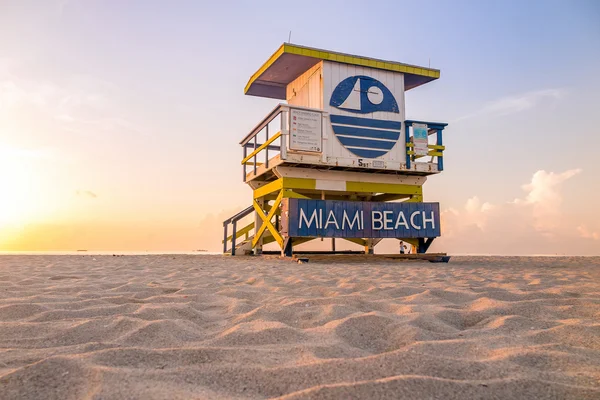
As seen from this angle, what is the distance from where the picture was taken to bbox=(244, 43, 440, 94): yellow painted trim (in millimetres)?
10664

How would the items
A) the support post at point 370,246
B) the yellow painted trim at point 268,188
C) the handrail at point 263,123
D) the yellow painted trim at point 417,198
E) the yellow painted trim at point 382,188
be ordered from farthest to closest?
the support post at point 370,246 < the yellow painted trim at point 417,198 < the yellow painted trim at point 382,188 < the yellow painted trim at point 268,188 < the handrail at point 263,123

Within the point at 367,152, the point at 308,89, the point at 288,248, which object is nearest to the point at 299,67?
the point at 308,89

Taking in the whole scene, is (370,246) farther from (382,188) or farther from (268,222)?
(268,222)

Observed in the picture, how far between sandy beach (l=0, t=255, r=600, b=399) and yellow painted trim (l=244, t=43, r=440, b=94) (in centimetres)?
871

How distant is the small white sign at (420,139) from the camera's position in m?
11.4

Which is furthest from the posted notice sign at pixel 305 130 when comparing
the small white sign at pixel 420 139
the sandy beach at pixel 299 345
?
the sandy beach at pixel 299 345

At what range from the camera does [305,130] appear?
10219 millimetres

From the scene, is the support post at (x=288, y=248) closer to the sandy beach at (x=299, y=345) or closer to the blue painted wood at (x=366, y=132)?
the blue painted wood at (x=366, y=132)

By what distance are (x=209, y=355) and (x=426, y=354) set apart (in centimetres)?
91

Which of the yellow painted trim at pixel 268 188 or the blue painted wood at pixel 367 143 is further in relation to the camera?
the blue painted wood at pixel 367 143

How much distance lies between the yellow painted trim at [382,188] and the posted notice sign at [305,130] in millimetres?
1570

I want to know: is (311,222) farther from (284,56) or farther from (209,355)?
(209,355)

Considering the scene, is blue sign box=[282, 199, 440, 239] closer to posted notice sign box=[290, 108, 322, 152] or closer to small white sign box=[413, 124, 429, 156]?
posted notice sign box=[290, 108, 322, 152]

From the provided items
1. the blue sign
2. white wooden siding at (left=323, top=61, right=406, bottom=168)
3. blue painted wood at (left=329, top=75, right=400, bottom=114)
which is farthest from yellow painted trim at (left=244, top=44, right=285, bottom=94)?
the blue sign
